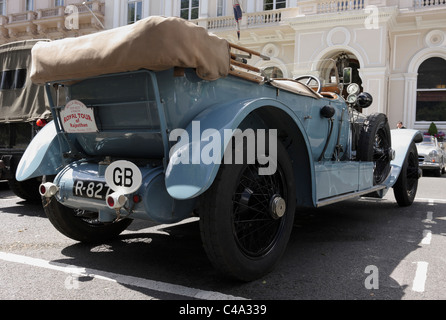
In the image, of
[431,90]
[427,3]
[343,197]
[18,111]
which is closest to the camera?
[343,197]

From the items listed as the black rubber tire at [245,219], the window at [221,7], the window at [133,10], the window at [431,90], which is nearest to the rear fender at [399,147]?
the black rubber tire at [245,219]

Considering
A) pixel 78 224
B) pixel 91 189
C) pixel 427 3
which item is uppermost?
pixel 427 3

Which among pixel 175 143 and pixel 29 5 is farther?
pixel 29 5

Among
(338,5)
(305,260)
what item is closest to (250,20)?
(338,5)

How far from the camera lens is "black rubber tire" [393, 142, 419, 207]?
19.3ft

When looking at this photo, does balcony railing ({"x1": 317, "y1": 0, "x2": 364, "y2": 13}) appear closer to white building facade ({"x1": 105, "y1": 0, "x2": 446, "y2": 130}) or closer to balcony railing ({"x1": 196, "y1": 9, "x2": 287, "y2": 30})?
white building facade ({"x1": 105, "y1": 0, "x2": 446, "y2": 130})

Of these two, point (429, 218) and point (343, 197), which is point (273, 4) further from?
point (343, 197)

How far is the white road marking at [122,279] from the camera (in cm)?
257

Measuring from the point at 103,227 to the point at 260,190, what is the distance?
1.63 meters

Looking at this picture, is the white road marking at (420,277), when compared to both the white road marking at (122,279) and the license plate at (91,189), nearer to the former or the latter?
the white road marking at (122,279)

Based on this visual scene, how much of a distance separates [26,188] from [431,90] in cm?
1612

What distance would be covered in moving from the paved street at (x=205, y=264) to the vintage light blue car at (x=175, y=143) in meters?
0.24

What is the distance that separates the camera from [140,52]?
2.46 meters

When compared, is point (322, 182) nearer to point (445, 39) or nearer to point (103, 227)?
point (103, 227)
